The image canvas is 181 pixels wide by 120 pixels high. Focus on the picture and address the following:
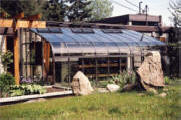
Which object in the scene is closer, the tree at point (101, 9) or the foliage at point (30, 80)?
the foliage at point (30, 80)

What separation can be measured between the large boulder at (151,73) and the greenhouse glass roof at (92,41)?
5.01 meters

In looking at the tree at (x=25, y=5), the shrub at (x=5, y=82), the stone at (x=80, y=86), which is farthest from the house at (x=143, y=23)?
the tree at (x=25, y=5)

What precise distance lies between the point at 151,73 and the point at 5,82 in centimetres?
629

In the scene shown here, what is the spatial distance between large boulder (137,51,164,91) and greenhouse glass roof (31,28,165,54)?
16.4 ft

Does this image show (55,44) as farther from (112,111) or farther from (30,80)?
(112,111)

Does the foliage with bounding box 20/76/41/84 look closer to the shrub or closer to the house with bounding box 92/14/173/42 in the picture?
the shrub

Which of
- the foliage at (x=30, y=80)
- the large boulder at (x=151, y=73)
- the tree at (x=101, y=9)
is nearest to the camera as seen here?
the large boulder at (x=151, y=73)

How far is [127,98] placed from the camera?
9.77m

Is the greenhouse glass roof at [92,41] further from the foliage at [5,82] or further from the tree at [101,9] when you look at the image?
the tree at [101,9]

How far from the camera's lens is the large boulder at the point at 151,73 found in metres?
11.4

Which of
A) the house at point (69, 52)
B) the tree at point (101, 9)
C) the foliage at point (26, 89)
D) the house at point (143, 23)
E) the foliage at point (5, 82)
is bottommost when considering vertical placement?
the foliage at point (26, 89)

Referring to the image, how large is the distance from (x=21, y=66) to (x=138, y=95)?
8.74 meters

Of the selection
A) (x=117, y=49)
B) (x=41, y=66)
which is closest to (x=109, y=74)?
(x=117, y=49)

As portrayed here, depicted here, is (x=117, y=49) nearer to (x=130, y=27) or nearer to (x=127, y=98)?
(x=130, y=27)
